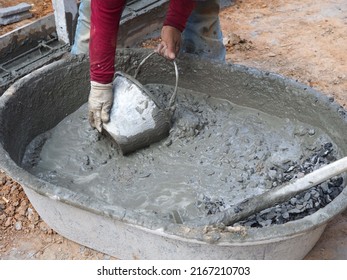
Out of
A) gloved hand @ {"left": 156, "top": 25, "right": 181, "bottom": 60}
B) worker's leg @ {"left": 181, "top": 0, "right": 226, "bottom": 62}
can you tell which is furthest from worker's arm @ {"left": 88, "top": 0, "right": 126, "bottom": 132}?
worker's leg @ {"left": 181, "top": 0, "right": 226, "bottom": 62}

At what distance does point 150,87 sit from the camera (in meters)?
3.14

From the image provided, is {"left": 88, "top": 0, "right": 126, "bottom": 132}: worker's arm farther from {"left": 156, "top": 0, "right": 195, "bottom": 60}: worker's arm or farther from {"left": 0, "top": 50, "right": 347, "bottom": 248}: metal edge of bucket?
{"left": 0, "top": 50, "right": 347, "bottom": 248}: metal edge of bucket

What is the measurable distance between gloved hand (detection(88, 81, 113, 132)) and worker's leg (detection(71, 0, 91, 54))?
510 millimetres

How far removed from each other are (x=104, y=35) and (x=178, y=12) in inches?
22.4

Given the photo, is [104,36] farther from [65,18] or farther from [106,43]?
[65,18]

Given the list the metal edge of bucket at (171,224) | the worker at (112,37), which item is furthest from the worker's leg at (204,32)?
the metal edge of bucket at (171,224)

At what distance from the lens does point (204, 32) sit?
315 centimetres

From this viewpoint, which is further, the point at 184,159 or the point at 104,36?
the point at 184,159

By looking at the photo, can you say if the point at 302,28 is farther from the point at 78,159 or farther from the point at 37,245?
the point at 37,245

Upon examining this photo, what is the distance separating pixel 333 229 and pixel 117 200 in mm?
1102

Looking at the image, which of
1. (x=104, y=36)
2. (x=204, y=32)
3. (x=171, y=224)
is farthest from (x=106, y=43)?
(x=204, y=32)

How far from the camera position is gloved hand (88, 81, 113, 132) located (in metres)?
2.48
